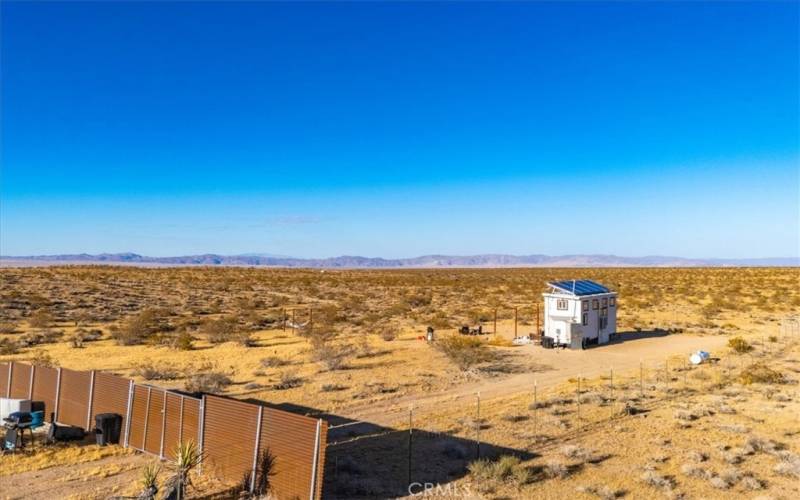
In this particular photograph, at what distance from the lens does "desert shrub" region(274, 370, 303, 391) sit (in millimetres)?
22414

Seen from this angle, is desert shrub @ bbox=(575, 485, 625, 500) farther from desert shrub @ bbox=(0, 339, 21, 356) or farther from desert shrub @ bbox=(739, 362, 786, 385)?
desert shrub @ bbox=(0, 339, 21, 356)

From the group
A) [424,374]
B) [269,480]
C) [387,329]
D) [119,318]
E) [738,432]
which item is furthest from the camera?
[119,318]

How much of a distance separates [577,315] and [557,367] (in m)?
6.52

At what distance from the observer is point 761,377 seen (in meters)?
23.3

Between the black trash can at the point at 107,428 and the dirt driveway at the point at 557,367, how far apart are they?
6.72 metres

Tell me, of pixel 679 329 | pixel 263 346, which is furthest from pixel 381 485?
pixel 679 329

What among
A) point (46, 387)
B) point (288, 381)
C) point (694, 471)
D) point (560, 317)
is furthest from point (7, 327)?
point (694, 471)

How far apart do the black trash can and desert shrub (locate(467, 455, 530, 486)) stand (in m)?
9.11

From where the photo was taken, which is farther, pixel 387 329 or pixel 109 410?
pixel 387 329

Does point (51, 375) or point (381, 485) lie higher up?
point (51, 375)

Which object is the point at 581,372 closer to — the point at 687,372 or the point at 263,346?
the point at 687,372

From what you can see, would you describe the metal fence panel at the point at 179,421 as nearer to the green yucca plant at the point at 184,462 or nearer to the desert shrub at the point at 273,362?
the green yucca plant at the point at 184,462

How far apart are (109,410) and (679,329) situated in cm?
3708

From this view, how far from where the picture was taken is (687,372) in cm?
2533
